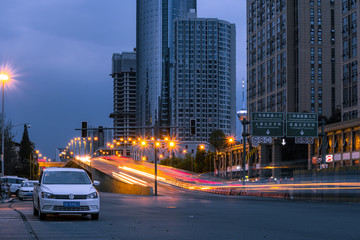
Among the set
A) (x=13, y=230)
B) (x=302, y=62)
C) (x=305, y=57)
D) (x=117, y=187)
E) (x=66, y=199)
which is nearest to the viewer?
(x=13, y=230)

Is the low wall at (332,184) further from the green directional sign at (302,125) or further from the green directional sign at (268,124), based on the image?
the green directional sign at (302,125)

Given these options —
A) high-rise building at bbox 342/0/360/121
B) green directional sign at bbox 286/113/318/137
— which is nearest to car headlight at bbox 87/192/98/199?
green directional sign at bbox 286/113/318/137

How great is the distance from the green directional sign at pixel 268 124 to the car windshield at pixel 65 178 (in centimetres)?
3415

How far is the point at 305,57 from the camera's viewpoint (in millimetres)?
107000

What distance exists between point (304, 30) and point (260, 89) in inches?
632

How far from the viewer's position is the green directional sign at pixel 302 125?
167 ft

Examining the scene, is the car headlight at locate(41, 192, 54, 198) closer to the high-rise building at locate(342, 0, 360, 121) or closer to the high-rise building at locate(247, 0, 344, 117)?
the high-rise building at locate(342, 0, 360, 121)

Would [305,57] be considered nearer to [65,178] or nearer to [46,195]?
[65,178]

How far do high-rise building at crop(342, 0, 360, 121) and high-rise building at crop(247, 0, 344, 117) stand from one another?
66.5 feet

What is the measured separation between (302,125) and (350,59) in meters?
36.3

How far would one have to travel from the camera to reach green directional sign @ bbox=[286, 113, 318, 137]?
167ft

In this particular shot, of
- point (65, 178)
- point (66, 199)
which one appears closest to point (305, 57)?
point (65, 178)

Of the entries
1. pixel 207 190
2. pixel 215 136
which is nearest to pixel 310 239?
pixel 207 190

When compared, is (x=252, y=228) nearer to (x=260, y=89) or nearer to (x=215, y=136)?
(x=260, y=89)
